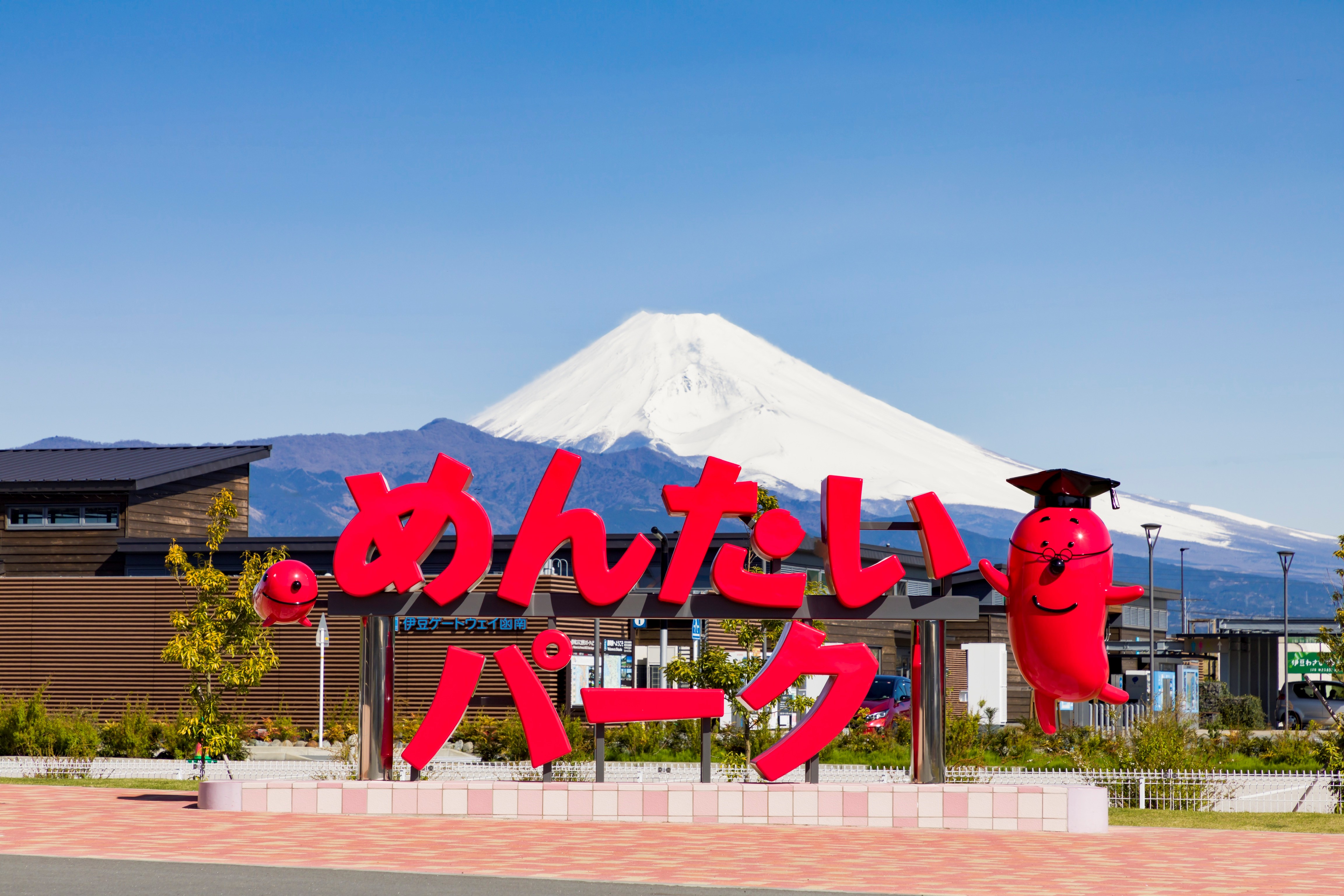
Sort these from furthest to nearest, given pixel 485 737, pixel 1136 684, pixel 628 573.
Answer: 1. pixel 1136 684
2. pixel 485 737
3. pixel 628 573

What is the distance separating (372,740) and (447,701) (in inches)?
42.0

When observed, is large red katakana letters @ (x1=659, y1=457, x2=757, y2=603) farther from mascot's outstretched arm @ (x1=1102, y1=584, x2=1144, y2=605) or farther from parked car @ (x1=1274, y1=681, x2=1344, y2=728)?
parked car @ (x1=1274, y1=681, x2=1344, y2=728)

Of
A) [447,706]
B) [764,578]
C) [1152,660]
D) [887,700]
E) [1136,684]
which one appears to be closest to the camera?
[764,578]

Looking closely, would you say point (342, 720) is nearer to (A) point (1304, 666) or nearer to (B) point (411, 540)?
(B) point (411, 540)

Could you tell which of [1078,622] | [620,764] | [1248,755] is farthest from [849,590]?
[1248,755]

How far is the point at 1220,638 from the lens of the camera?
69938 mm

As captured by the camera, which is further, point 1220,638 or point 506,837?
point 1220,638

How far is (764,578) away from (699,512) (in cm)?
119

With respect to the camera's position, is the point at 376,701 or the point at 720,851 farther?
the point at 376,701

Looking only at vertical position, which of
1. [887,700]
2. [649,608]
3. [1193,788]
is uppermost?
[649,608]

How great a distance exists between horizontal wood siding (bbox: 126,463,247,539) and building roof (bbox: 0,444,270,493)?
0.35m

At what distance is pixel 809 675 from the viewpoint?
733 inches

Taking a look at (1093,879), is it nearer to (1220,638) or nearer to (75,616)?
(75,616)

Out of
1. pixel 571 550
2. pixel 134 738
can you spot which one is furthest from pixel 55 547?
pixel 571 550
